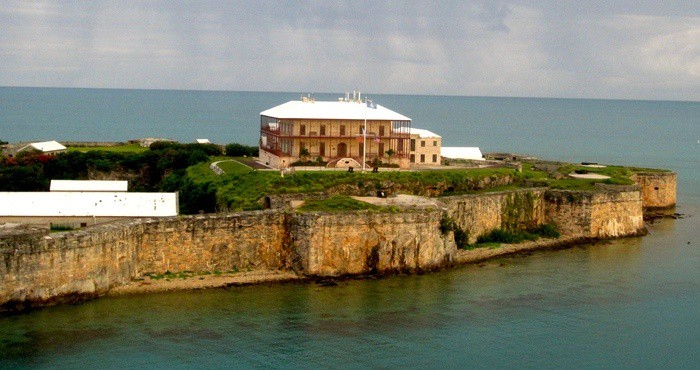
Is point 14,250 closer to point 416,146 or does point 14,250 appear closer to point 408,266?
point 408,266

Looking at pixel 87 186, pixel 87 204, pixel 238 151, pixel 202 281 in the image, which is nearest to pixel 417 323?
pixel 202 281

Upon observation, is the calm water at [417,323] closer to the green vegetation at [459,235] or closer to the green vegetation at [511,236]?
the green vegetation at [511,236]

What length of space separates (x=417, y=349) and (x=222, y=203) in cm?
1432

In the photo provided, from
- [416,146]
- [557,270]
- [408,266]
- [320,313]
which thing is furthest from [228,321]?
[416,146]

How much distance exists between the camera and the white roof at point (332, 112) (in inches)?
→ 1824

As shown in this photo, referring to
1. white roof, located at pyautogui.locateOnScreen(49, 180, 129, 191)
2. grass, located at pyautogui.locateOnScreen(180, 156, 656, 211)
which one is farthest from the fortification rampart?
white roof, located at pyautogui.locateOnScreen(49, 180, 129, 191)

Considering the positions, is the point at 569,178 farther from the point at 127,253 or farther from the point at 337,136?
the point at 127,253

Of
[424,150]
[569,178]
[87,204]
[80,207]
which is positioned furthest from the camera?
[424,150]

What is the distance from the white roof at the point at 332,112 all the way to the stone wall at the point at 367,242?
11.8 metres

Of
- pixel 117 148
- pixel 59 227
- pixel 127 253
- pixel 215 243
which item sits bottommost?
pixel 127 253

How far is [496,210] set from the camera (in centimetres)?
4141

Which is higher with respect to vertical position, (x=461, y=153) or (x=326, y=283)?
(x=461, y=153)

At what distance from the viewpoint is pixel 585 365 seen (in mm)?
26531

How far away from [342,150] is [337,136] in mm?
780
